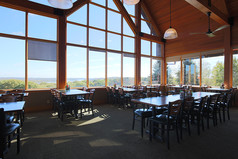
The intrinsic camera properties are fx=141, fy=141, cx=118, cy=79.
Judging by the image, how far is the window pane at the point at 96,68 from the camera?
7.71 m

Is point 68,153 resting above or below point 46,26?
below

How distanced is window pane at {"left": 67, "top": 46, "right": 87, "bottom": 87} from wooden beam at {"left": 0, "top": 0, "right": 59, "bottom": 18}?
5.40ft

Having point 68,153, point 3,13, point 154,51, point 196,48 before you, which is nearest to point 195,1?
point 196,48

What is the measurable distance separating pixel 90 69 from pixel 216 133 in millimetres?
6029

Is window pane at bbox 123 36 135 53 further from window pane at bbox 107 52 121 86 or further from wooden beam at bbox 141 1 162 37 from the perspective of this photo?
wooden beam at bbox 141 1 162 37

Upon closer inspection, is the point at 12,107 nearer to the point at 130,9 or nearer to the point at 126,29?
the point at 126,29

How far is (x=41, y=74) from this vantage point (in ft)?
21.0

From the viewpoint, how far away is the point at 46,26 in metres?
6.50

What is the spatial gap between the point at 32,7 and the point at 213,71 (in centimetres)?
978

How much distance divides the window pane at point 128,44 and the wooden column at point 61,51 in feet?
12.2

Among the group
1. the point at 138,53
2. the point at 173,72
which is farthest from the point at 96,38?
the point at 173,72

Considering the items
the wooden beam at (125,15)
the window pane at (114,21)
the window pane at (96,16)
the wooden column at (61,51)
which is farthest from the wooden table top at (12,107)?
the wooden beam at (125,15)

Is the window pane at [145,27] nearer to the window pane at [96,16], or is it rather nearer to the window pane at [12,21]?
the window pane at [96,16]

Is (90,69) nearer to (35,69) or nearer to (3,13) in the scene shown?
(35,69)
